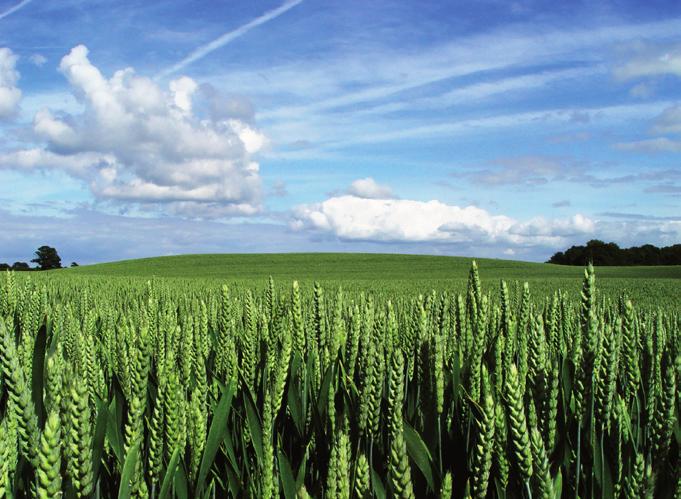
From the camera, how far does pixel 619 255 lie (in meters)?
57.2

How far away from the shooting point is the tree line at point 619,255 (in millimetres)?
54812

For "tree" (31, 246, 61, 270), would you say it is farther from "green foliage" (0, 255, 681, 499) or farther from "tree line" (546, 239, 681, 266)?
"green foliage" (0, 255, 681, 499)

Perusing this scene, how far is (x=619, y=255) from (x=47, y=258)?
6166 cm

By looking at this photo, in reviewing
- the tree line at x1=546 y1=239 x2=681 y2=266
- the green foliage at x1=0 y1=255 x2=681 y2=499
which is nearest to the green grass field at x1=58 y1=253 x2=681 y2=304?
the tree line at x1=546 y1=239 x2=681 y2=266

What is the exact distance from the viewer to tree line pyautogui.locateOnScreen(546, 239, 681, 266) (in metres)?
54.8

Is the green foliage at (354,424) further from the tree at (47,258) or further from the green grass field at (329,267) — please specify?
the tree at (47,258)

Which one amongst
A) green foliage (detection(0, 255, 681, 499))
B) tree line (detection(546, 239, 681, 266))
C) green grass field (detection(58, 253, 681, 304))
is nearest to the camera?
green foliage (detection(0, 255, 681, 499))

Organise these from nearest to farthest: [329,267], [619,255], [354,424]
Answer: [354,424]
[329,267]
[619,255]

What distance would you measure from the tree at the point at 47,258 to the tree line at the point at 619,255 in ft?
179

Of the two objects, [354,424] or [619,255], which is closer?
[354,424]

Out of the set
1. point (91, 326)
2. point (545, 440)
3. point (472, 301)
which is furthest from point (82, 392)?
point (91, 326)

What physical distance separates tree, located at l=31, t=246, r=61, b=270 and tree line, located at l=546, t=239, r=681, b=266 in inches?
2148

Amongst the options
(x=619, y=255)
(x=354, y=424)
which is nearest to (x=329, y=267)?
(x=619, y=255)

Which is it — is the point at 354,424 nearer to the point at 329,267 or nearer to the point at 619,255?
the point at 329,267
